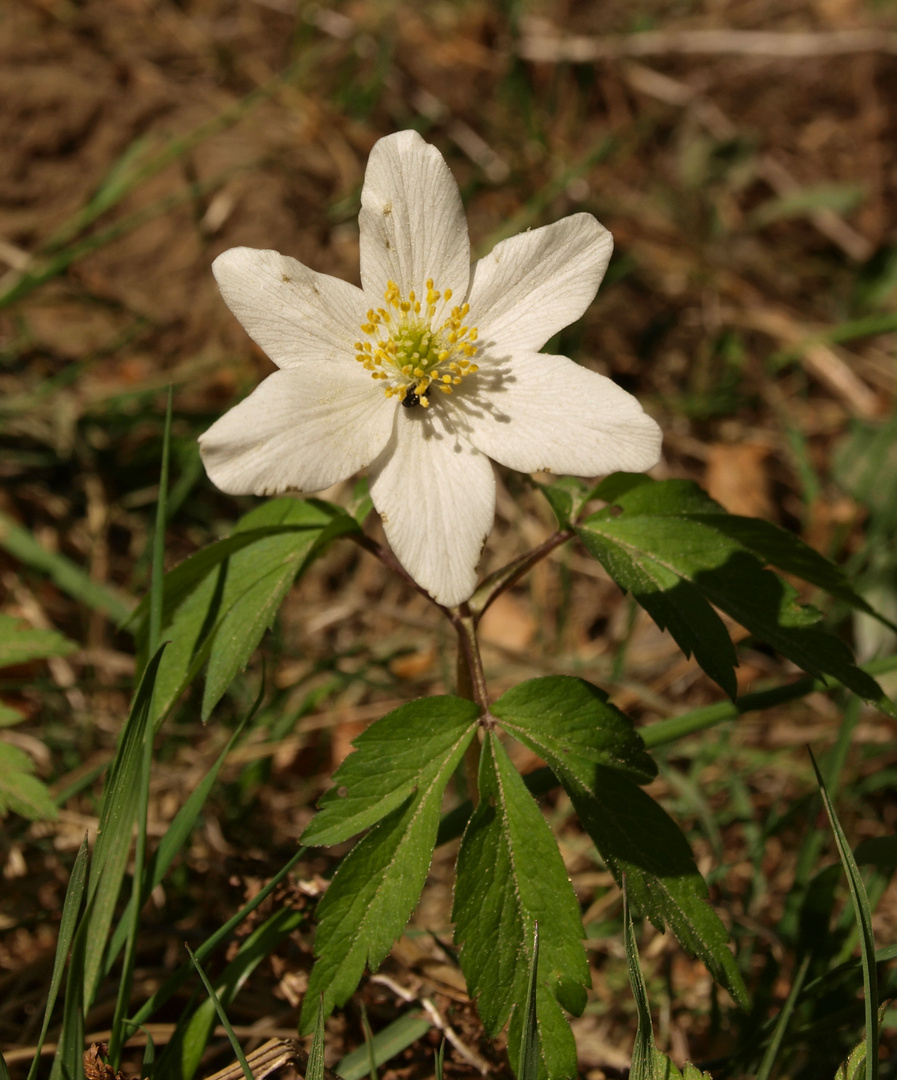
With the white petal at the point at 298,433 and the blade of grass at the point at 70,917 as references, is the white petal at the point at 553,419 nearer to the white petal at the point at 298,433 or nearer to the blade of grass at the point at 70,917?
the white petal at the point at 298,433

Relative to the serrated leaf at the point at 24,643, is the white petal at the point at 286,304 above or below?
above

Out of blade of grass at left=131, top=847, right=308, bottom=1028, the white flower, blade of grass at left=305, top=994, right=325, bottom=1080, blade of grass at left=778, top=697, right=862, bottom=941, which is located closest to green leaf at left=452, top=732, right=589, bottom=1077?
blade of grass at left=305, top=994, right=325, bottom=1080

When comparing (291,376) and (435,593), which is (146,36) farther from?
(435,593)

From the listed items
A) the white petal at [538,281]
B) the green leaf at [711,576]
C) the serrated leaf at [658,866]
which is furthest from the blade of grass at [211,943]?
the white petal at [538,281]

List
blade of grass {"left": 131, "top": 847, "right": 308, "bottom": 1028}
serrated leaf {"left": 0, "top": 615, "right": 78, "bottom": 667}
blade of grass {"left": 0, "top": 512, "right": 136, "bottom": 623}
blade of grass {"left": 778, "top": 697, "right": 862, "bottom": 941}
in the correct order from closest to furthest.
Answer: blade of grass {"left": 131, "top": 847, "right": 308, "bottom": 1028} → serrated leaf {"left": 0, "top": 615, "right": 78, "bottom": 667} → blade of grass {"left": 778, "top": 697, "right": 862, "bottom": 941} → blade of grass {"left": 0, "top": 512, "right": 136, "bottom": 623}

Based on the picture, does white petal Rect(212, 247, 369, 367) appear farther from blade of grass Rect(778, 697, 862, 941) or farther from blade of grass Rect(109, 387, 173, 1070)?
blade of grass Rect(778, 697, 862, 941)

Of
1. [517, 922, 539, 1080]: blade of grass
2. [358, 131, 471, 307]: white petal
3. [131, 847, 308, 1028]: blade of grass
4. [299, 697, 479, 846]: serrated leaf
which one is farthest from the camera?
[358, 131, 471, 307]: white petal
